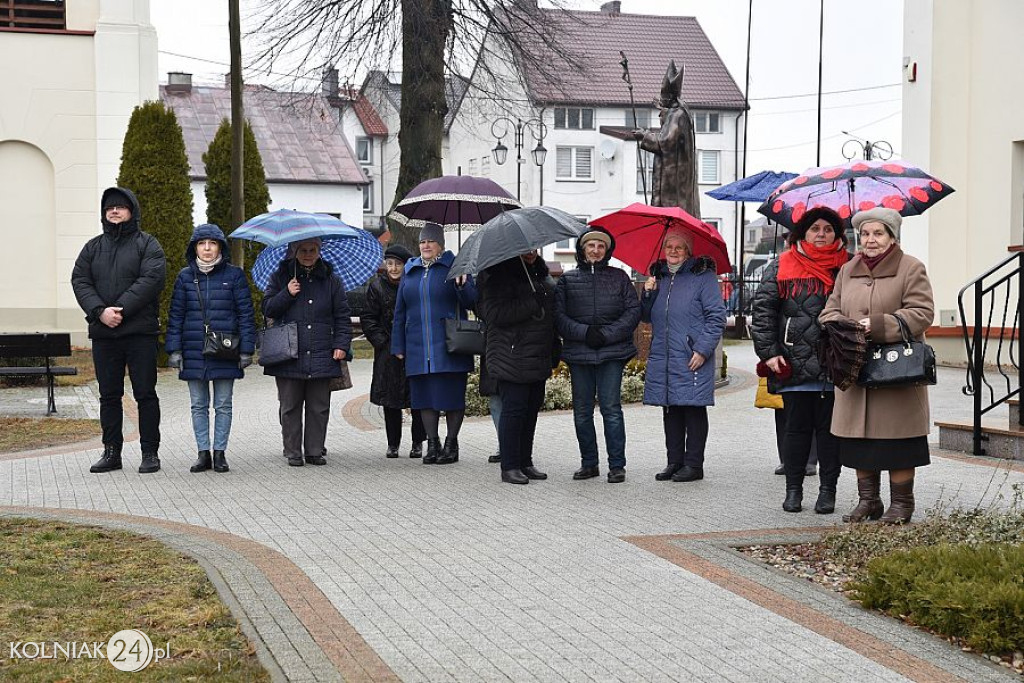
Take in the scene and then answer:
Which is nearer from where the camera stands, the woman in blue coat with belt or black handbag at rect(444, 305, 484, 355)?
the woman in blue coat with belt

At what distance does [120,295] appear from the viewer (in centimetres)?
1066

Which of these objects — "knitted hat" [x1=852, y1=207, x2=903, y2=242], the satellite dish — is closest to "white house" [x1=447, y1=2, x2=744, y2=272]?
the satellite dish

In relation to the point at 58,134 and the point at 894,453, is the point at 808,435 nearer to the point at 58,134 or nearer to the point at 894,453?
the point at 894,453

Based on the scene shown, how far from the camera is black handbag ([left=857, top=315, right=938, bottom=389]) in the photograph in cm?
771

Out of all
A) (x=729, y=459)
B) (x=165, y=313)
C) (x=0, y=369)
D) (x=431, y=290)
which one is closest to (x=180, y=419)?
(x=0, y=369)

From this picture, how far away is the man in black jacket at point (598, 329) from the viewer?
1011 centimetres

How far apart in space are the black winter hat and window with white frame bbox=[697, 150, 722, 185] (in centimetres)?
5304

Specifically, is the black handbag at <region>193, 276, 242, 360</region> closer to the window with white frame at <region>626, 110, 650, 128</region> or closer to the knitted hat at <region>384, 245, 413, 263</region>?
the knitted hat at <region>384, 245, 413, 263</region>

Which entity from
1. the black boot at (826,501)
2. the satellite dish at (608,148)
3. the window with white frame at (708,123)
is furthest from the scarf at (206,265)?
the window with white frame at (708,123)

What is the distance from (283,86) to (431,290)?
A: 35.3 ft

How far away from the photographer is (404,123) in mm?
19453

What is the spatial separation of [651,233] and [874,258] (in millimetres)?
3054

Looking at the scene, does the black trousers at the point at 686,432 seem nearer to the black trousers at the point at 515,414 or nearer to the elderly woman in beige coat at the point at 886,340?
the black trousers at the point at 515,414

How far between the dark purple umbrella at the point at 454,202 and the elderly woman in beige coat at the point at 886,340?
385 centimetres
